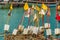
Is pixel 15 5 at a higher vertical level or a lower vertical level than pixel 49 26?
higher

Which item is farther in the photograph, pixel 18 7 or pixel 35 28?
pixel 18 7

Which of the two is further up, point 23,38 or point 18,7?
point 18,7

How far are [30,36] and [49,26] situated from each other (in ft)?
1.37

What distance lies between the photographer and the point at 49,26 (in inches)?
209

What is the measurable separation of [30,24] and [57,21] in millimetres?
564

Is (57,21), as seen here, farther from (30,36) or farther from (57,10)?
(30,36)

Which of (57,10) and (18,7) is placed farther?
(18,7)

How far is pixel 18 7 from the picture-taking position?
233 inches

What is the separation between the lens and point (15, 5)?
5.89 meters

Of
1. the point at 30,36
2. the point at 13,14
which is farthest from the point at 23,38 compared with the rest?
the point at 13,14

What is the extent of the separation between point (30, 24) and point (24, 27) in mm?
142

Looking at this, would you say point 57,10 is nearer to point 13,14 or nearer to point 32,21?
point 32,21

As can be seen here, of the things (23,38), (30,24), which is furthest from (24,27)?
(23,38)

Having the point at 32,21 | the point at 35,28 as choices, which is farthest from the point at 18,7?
the point at 35,28
